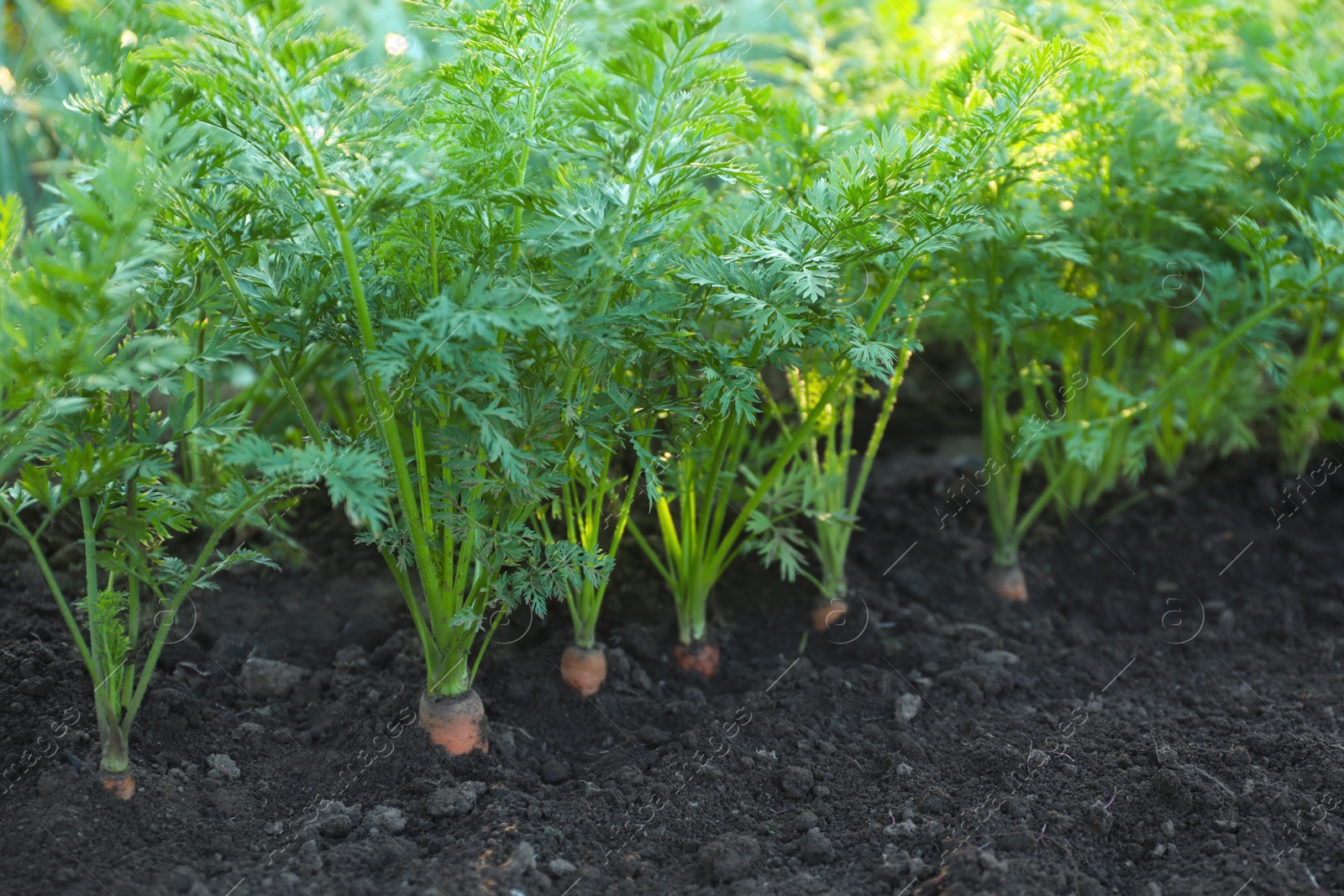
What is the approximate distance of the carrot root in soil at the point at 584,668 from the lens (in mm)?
2494

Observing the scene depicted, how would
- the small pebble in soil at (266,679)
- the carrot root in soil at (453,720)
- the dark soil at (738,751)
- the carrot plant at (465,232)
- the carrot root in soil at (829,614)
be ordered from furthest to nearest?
1. the carrot root in soil at (829,614)
2. the small pebble in soil at (266,679)
3. the carrot root in soil at (453,720)
4. the dark soil at (738,751)
5. the carrot plant at (465,232)

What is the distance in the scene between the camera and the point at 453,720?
2184 millimetres

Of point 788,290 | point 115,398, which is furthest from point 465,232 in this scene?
point 115,398

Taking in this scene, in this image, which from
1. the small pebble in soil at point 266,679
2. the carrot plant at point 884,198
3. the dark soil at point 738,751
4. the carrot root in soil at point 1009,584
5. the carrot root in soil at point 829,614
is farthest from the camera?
the carrot root in soil at point 1009,584

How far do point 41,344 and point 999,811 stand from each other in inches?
75.9

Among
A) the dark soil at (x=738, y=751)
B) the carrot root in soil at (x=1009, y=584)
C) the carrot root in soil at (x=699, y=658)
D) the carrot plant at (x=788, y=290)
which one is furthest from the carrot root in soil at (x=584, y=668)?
the carrot root in soil at (x=1009, y=584)

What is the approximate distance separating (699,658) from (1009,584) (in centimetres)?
105

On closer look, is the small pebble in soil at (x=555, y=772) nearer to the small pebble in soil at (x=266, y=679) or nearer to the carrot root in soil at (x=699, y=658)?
the carrot root in soil at (x=699, y=658)

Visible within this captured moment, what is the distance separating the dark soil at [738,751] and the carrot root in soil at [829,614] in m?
0.04

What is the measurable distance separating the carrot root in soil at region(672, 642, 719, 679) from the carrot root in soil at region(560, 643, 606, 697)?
0.24 meters

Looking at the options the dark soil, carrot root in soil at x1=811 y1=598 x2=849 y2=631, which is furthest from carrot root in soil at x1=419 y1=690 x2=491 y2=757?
carrot root in soil at x1=811 y1=598 x2=849 y2=631

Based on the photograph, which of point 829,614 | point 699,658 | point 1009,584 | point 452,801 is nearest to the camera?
point 452,801

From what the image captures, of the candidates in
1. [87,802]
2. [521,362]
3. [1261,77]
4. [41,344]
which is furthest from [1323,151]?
A: [87,802]

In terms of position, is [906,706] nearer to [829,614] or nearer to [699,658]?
[829,614]
